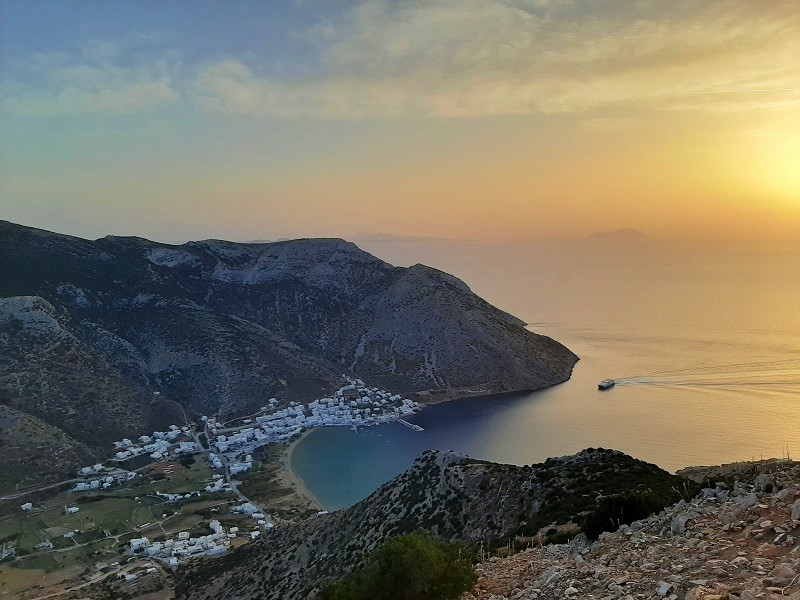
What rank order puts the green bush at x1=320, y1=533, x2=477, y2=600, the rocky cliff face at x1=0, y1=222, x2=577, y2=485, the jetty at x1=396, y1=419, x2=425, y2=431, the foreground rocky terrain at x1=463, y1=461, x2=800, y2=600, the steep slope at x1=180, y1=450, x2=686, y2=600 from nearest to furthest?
the foreground rocky terrain at x1=463, y1=461, x2=800, y2=600 → the green bush at x1=320, y1=533, x2=477, y2=600 → the steep slope at x1=180, y1=450, x2=686, y2=600 → the rocky cliff face at x1=0, y1=222, x2=577, y2=485 → the jetty at x1=396, y1=419, x2=425, y2=431

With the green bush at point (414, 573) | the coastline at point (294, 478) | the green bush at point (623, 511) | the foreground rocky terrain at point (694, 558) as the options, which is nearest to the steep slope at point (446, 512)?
the green bush at point (623, 511)

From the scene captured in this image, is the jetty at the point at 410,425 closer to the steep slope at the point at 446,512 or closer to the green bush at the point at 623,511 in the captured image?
the steep slope at the point at 446,512

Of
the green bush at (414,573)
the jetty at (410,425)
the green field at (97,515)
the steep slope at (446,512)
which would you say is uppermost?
the green bush at (414,573)

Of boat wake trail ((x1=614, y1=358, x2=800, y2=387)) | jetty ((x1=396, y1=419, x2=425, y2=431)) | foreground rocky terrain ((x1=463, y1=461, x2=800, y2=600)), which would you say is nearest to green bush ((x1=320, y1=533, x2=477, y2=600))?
foreground rocky terrain ((x1=463, y1=461, x2=800, y2=600))

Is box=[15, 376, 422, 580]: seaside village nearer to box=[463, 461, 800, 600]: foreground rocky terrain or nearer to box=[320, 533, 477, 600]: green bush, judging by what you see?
box=[320, 533, 477, 600]: green bush

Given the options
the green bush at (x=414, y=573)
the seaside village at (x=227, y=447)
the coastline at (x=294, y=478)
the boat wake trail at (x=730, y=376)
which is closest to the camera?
the green bush at (x=414, y=573)

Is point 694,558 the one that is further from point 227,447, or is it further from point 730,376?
point 730,376
